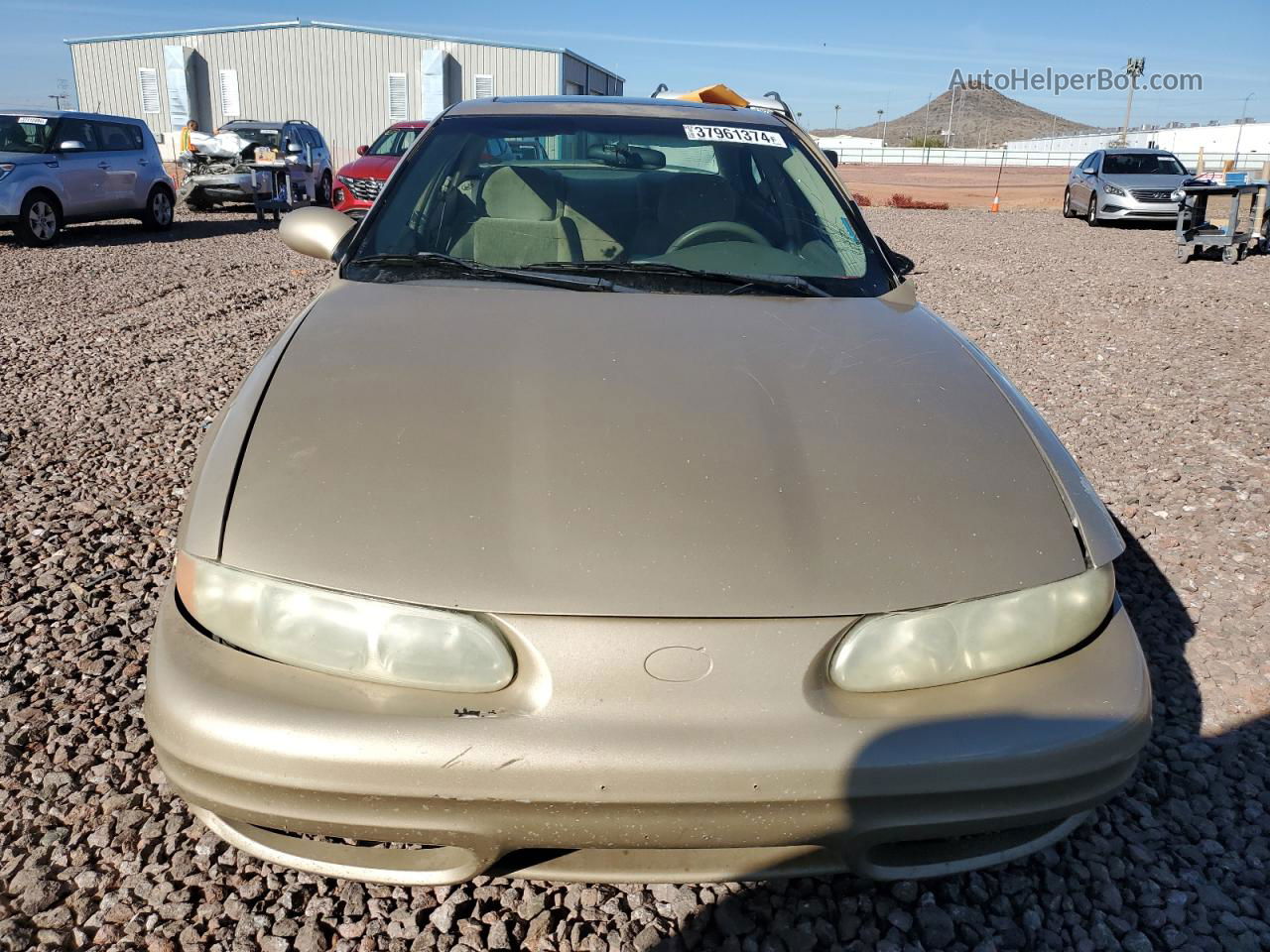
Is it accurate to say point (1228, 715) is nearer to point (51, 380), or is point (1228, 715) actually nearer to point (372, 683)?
point (372, 683)

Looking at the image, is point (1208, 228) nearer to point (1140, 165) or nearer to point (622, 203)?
point (1140, 165)

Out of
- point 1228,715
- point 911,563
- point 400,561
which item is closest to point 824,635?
point 911,563

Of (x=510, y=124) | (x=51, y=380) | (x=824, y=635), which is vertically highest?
(x=510, y=124)

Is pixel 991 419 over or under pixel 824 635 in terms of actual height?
over

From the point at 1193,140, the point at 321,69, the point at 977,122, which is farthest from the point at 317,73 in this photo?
the point at 977,122

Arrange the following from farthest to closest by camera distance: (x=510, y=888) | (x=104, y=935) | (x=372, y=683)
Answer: (x=510, y=888) < (x=104, y=935) < (x=372, y=683)

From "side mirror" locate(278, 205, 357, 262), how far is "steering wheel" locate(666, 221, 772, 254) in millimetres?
1020

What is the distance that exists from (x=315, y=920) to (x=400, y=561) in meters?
0.80

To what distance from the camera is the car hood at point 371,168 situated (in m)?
13.0

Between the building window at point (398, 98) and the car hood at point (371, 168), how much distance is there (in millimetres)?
22323

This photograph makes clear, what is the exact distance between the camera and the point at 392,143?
14.6 metres

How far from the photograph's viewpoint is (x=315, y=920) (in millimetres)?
1794

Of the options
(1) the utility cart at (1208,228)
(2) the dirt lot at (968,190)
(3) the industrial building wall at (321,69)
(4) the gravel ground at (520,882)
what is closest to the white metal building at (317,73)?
(3) the industrial building wall at (321,69)

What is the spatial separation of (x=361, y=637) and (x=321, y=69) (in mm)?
37484
